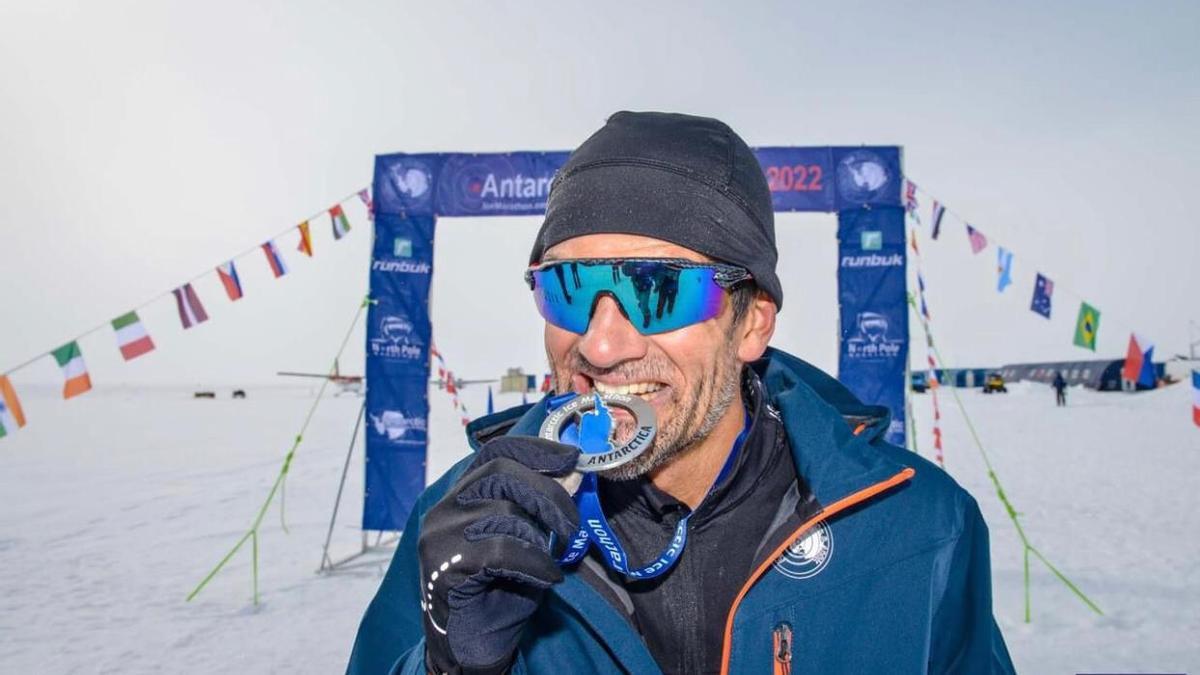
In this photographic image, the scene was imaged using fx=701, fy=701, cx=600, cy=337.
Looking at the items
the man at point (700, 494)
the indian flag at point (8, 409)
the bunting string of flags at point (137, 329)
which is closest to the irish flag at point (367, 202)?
the bunting string of flags at point (137, 329)

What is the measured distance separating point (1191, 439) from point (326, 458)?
22.9 metres

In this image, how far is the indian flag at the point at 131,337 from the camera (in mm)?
7066

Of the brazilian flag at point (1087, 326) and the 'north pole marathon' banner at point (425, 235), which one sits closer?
the brazilian flag at point (1087, 326)

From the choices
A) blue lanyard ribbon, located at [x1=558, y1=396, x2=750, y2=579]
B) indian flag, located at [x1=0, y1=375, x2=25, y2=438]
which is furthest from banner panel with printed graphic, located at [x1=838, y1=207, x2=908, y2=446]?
indian flag, located at [x1=0, y1=375, x2=25, y2=438]

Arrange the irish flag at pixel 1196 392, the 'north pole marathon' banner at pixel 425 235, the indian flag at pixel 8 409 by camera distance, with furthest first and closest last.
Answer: the 'north pole marathon' banner at pixel 425 235 < the indian flag at pixel 8 409 < the irish flag at pixel 1196 392

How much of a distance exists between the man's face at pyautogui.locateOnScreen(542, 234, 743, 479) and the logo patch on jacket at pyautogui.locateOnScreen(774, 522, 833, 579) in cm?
37

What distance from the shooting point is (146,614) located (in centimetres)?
660

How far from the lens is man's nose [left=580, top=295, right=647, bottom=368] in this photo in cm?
180

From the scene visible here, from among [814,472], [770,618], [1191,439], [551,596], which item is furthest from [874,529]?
[1191,439]

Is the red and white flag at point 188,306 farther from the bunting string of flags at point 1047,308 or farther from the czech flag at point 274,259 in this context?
the bunting string of flags at point 1047,308

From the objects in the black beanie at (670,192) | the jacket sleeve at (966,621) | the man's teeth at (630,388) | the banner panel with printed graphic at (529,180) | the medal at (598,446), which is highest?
the banner panel with printed graphic at (529,180)

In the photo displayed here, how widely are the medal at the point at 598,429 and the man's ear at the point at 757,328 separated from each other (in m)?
0.51

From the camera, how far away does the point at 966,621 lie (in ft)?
5.63

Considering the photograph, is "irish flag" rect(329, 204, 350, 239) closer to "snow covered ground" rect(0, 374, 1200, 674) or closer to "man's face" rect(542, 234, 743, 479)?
"snow covered ground" rect(0, 374, 1200, 674)
